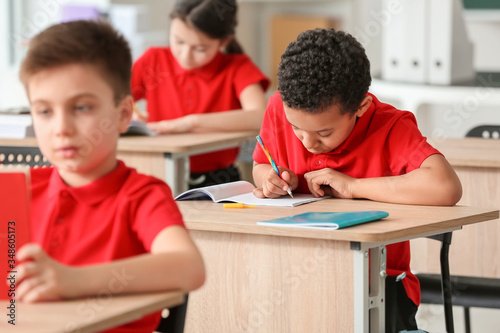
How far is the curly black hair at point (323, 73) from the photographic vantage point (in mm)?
1882

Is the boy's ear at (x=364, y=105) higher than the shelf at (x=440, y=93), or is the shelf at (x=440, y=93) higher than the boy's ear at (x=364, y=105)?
the boy's ear at (x=364, y=105)

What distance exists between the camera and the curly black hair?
188 cm

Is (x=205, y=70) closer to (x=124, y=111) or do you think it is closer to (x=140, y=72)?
(x=140, y=72)

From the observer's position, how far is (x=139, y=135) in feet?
10.1

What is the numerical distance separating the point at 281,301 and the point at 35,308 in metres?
0.87

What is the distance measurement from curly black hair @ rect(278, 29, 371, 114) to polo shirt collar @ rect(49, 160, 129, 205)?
696 millimetres

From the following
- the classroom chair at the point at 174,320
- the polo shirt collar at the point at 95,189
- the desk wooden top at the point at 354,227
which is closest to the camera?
the polo shirt collar at the point at 95,189

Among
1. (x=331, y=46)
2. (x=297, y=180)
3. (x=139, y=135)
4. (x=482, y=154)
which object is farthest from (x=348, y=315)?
(x=139, y=135)

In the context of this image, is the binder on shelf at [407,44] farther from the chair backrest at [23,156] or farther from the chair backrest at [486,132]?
the chair backrest at [23,156]

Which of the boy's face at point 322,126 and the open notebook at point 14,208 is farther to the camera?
the boy's face at point 322,126

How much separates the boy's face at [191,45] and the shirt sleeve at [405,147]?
1.35m

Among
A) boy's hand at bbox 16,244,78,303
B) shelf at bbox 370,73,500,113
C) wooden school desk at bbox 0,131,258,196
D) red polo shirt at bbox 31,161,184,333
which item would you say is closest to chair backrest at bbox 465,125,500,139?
wooden school desk at bbox 0,131,258,196

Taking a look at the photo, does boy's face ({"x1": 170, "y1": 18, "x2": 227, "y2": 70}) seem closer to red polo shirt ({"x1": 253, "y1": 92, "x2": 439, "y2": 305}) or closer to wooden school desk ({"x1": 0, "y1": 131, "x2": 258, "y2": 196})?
wooden school desk ({"x1": 0, "y1": 131, "x2": 258, "y2": 196})

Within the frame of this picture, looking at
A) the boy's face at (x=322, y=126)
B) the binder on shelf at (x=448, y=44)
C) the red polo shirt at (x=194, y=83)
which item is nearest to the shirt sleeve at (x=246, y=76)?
the red polo shirt at (x=194, y=83)
